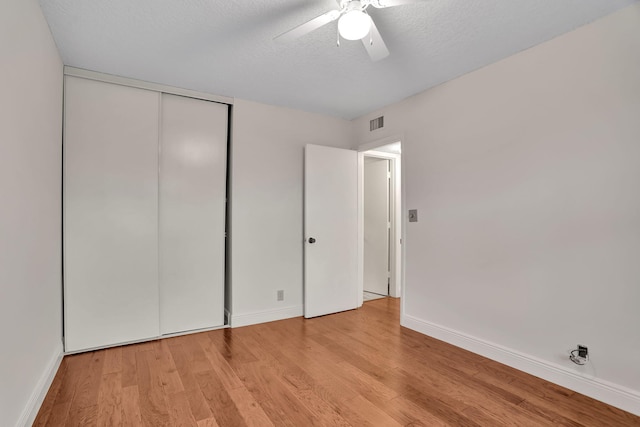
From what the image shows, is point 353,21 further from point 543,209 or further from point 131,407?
point 131,407

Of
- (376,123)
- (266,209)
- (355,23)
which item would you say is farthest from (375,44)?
(266,209)

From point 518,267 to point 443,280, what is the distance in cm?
73

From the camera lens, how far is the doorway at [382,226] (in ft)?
16.2

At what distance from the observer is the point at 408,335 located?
3289mm

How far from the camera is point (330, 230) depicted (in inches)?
159

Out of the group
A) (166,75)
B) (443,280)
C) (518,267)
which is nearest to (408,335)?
(443,280)

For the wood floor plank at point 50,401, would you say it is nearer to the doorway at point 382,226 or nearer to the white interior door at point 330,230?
the white interior door at point 330,230

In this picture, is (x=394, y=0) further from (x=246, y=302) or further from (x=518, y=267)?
(x=246, y=302)

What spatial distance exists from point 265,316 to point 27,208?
97.1 inches

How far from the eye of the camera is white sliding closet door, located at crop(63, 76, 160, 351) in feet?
9.25

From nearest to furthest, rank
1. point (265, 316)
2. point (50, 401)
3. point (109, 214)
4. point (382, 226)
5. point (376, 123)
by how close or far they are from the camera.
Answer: point (50, 401) < point (109, 214) < point (265, 316) < point (376, 123) < point (382, 226)

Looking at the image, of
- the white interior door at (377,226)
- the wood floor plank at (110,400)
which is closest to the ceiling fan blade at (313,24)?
the wood floor plank at (110,400)

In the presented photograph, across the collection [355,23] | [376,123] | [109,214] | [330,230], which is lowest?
[330,230]

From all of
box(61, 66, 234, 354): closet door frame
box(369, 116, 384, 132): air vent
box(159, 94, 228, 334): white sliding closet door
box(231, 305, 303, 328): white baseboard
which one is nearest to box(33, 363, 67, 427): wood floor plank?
box(61, 66, 234, 354): closet door frame
